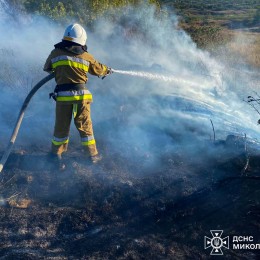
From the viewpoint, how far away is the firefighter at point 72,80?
15.7 ft

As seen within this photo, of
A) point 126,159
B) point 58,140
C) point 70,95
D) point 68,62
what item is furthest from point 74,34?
point 126,159

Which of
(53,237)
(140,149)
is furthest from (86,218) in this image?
(140,149)

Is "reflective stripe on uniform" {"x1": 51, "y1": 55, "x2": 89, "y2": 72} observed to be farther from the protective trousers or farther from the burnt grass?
the burnt grass

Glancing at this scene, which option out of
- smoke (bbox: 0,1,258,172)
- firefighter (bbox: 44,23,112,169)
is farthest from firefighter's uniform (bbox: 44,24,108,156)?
smoke (bbox: 0,1,258,172)

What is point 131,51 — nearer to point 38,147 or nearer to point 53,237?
point 38,147

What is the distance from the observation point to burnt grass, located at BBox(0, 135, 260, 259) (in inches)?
153

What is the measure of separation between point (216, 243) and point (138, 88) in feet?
16.7

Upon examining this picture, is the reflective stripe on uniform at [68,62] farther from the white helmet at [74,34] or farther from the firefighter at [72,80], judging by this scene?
the white helmet at [74,34]

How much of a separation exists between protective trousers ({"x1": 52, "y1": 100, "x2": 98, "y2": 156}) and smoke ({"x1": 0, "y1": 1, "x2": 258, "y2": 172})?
2.12ft

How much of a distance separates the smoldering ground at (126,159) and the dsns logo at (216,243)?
128 mm

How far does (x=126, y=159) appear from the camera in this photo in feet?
18.6

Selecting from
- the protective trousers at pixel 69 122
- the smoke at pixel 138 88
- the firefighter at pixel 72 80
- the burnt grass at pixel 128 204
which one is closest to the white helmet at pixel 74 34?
the firefighter at pixel 72 80

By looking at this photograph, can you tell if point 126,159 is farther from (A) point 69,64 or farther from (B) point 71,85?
(A) point 69,64

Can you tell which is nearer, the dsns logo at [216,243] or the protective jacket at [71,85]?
the dsns logo at [216,243]
